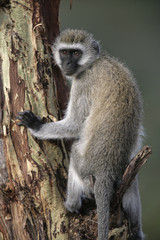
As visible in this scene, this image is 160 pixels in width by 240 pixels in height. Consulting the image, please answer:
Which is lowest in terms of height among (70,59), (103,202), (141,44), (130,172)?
(103,202)

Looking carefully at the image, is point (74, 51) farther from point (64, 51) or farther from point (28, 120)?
point (28, 120)

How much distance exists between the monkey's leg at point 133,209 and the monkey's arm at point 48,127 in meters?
1.01

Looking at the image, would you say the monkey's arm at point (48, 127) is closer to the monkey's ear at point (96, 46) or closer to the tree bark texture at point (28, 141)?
the tree bark texture at point (28, 141)

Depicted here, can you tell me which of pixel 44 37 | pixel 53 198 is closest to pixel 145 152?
pixel 53 198

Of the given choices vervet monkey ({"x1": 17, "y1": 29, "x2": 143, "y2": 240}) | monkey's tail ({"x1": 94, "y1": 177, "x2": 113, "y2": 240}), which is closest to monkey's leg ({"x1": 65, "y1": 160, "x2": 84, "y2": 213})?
vervet monkey ({"x1": 17, "y1": 29, "x2": 143, "y2": 240})

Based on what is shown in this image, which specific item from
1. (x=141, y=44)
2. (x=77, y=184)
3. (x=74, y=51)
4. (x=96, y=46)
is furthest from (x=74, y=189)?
(x=141, y=44)

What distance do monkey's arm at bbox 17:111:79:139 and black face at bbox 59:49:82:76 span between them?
0.66 metres

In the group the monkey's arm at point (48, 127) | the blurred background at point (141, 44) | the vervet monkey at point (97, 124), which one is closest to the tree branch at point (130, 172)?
the vervet monkey at point (97, 124)

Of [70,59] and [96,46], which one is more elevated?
[96,46]

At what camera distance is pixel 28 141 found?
516cm

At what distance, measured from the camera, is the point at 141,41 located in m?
11.9

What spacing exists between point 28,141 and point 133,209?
1.65m

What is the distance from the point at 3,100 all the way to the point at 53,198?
131 centimetres

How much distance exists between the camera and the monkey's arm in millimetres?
5141
